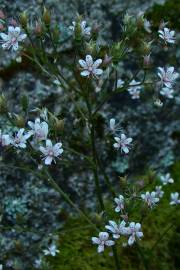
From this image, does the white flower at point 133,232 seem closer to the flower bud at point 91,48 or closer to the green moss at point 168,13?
the flower bud at point 91,48

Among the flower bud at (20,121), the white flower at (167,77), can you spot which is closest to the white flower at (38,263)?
the flower bud at (20,121)

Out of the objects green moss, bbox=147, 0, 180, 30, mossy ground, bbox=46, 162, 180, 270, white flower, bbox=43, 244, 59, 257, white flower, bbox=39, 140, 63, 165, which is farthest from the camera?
green moss, bbox=147, 0, 180, 30

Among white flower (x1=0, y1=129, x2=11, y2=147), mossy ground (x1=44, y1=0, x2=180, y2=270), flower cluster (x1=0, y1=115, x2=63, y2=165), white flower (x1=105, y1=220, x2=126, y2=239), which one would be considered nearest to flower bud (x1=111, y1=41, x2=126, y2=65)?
flower cluster (x1=0, y1=115, x2=63, y2=165)

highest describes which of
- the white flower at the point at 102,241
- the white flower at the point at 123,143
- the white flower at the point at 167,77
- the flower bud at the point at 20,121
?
the white flower at the point at 167,77

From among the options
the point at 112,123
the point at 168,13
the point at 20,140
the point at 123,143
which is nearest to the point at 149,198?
the point at 123,143

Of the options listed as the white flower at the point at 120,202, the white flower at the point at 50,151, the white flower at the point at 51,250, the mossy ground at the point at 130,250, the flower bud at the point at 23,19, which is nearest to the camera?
the white flower at the point at 50,151

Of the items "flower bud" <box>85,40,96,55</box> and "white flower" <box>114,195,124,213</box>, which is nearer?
"flower bud" <box>85,40,96,55</box>

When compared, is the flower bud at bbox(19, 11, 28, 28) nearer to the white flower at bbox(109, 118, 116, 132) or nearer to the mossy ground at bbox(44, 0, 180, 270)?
the white flower at bbox(109, 118, 116, 132)

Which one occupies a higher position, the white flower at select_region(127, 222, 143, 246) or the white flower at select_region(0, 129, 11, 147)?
the white flower at select_region(0, 129, 11, 147)

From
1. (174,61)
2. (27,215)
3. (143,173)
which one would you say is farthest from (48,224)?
(174,61)

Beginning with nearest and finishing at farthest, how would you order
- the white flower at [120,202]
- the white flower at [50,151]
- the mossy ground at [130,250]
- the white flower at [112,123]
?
the white flower at [50,151], the white flower at [120,202], the white flower at [112,123], the mossy ground at [130,250]

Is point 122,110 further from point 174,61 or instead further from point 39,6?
point 39,6
